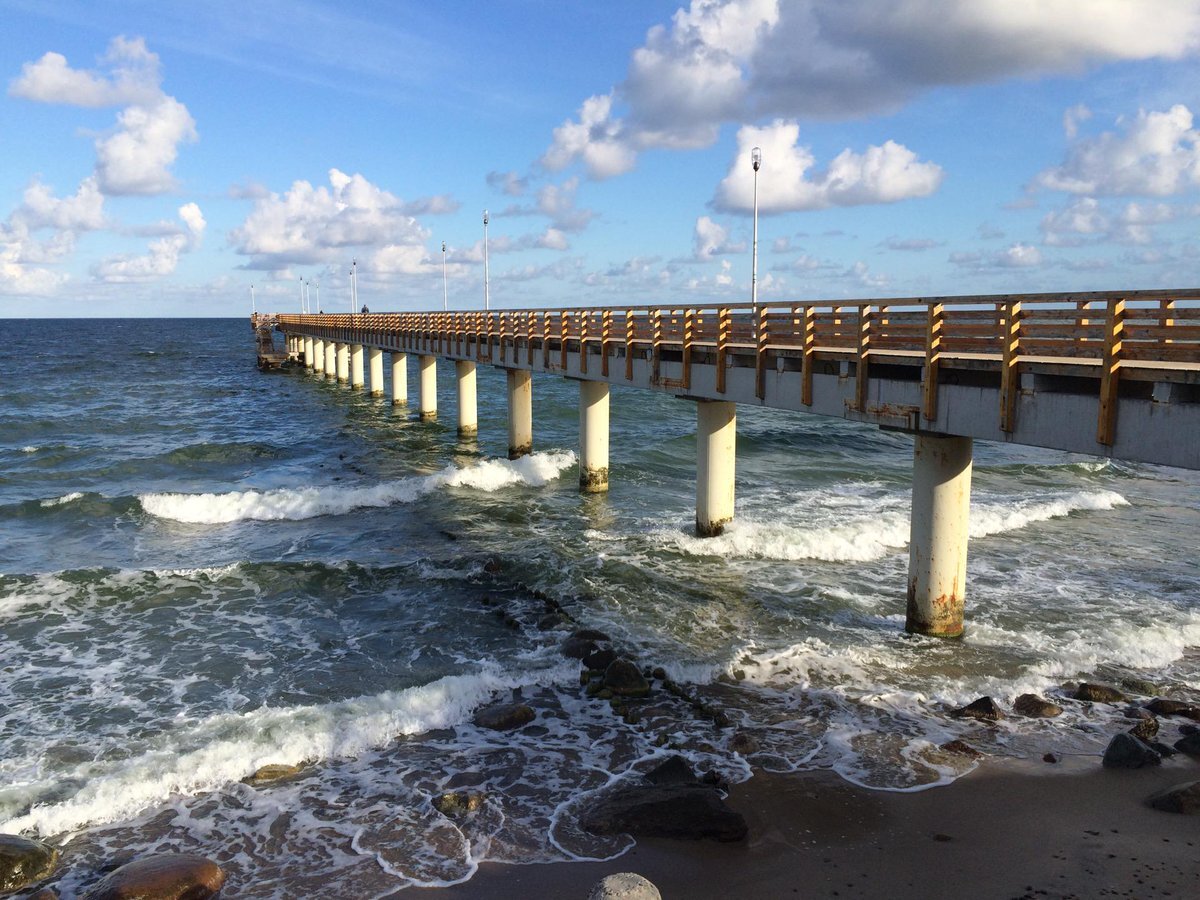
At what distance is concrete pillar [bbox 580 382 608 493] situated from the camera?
2520 cm

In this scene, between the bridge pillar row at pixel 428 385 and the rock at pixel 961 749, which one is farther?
the bridge pillar row at pixel 428 385

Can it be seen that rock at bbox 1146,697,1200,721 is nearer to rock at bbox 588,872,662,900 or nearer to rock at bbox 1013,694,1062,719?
rock at bbox 1013,694,1062,719

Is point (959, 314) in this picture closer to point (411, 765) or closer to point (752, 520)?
point (411, 765)

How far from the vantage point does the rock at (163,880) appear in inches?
301

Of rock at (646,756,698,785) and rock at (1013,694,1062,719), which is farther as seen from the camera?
rock at (1013,694,1062,719)

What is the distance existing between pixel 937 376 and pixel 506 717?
7.17 metres

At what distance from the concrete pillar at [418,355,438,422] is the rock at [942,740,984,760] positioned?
3406cm

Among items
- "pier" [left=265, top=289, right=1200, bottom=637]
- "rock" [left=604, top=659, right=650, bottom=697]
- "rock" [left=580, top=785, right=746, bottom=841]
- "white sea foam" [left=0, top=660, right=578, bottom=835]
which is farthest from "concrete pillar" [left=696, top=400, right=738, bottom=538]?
"rock" [left=580, top=785, right=746, bottom=841]

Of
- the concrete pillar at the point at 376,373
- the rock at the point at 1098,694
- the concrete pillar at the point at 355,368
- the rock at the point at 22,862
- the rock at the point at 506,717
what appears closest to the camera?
the rock at the point at 22,862

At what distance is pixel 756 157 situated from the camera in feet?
66.5

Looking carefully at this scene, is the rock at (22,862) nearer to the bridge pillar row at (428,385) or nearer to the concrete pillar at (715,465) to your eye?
the concrete pillar at (715,465)

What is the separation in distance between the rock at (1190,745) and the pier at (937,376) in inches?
127

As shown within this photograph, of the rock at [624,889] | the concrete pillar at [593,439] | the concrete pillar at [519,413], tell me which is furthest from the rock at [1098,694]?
the concrete pillar at [519,413]

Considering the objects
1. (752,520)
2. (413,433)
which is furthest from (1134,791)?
(413,433)
